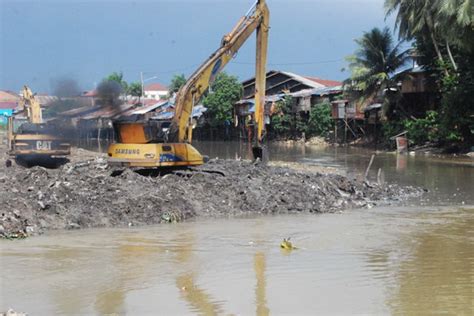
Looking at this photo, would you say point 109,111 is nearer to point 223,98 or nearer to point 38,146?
point 38,146

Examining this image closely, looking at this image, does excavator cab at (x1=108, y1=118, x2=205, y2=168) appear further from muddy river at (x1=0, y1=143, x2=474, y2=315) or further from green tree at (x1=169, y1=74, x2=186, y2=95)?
green tree at (x1=169, y1=74, x2=186, y2=95)

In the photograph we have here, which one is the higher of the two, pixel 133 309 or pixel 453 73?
pixel 453 73

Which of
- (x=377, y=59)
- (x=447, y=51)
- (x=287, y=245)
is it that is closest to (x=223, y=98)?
(x=377, y=59)

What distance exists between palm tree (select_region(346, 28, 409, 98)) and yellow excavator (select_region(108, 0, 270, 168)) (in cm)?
2517

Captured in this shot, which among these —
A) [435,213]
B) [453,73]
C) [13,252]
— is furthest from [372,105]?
[13,252]

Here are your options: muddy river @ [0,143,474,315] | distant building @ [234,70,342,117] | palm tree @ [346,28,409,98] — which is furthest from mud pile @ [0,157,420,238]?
distant building @ [234,70,342,117]

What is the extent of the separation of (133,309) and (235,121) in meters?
56.0

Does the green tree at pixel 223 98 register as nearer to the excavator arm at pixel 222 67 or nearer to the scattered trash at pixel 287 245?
the excavator arm at pixel 222 67

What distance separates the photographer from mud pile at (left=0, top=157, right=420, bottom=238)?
12227 millimetres

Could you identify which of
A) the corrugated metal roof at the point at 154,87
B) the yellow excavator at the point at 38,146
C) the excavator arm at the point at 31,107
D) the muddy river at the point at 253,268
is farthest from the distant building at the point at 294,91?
the corrugated metal roof at the point at 154,87

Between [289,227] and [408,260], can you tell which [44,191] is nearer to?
[289,227]

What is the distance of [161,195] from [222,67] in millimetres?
5895

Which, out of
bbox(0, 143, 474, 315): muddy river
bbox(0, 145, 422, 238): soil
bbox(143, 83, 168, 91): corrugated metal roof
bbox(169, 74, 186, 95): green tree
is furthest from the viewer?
bbox(143, 83, 168, 91): corrugated metal roof

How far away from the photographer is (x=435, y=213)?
47.8 feet
